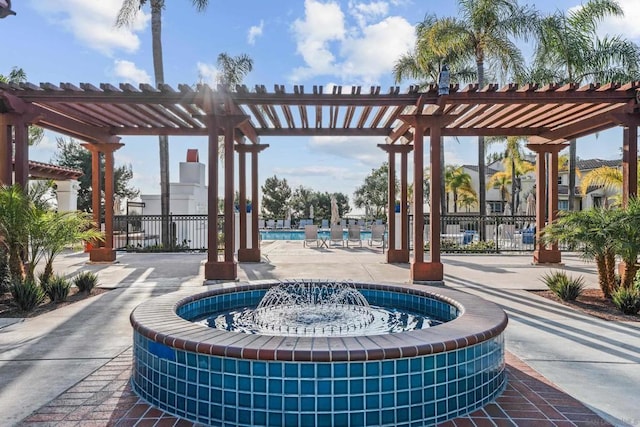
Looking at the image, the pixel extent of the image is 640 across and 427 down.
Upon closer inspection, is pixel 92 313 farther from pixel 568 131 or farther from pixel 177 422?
pixel 568 131

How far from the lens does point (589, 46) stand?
1388cm

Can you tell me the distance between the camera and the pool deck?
2838mm

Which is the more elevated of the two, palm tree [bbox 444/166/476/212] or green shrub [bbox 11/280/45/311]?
palm tree [bbox 444/166/476/212]

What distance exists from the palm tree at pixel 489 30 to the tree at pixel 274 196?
22.1 metres

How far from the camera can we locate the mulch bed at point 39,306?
579cm

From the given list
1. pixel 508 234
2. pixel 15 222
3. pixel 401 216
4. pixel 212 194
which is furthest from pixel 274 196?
pixel 15 222

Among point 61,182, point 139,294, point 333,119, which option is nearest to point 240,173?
point 333,119

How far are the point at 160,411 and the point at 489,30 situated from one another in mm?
15601

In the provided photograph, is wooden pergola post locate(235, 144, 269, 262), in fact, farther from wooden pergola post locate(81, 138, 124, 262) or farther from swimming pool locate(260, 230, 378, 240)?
swimming pool locate(260, 230, 378, 240)

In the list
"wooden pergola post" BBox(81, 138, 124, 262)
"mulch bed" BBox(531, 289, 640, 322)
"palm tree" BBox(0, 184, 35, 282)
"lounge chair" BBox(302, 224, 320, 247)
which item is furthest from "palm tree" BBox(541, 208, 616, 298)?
"wooden pergola post" BBox(81, 138, 124, 262)

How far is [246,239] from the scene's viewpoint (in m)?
11.4

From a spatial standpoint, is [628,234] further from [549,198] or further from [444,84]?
[549,198]

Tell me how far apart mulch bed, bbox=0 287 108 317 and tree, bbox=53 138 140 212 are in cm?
2182

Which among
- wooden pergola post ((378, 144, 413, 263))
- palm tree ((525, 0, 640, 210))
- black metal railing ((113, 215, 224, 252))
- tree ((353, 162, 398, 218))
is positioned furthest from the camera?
tree ((353, 162, 398, 218))
